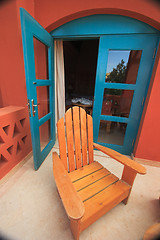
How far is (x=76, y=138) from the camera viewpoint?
1291mm

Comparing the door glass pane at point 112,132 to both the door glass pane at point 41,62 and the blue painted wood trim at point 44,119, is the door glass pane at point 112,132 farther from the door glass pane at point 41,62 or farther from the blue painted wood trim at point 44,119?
the door glass pane at point 41,62

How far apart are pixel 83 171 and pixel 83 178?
0.10m

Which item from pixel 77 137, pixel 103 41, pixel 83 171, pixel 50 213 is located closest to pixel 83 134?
pixel 77 137

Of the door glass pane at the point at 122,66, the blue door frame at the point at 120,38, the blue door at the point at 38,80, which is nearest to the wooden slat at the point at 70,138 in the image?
the blue door at the point at 38,80

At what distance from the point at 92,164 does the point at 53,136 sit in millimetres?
1164

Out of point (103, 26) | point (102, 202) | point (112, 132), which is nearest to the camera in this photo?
point (102, 202)

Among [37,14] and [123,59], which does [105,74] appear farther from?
[37,14]

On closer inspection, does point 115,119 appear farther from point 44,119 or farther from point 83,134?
point 44,119

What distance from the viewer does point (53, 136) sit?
2252 millimetres

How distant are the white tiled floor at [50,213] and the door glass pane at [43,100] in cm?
100

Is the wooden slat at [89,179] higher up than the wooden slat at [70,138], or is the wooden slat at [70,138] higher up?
the wooden slat at [70,138]

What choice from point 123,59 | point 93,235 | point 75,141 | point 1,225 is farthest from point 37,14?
point 93,235

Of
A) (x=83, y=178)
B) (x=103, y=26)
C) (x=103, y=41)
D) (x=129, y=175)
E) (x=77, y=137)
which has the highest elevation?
(x=103, y=26)

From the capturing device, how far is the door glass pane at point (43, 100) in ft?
5.77
